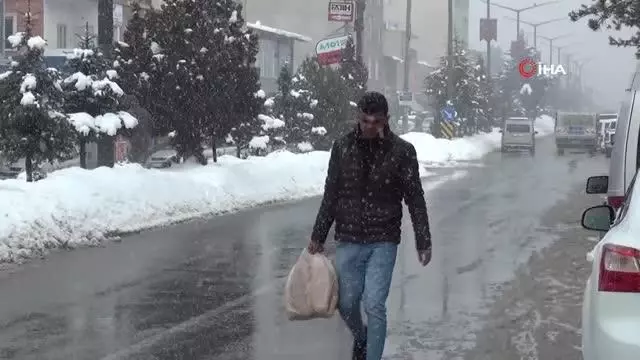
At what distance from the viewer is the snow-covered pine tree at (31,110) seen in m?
15.9

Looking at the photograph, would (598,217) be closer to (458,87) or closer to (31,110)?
(31,110)

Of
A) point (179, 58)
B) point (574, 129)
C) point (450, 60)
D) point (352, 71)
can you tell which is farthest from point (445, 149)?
point (179, 58)

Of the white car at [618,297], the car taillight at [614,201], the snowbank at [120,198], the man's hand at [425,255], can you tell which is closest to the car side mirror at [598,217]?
the man's hand at [425,255]

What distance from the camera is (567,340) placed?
→ 25.5 ft

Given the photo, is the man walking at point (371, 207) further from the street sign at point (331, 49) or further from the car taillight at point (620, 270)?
the street sign at point (331, 49)

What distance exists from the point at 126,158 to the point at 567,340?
2364 centimetres

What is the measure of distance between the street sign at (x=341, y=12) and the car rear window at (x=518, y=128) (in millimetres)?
17639

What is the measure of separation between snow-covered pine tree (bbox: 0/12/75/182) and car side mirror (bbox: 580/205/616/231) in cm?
1154

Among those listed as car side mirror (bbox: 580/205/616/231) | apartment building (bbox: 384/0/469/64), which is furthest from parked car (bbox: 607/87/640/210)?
apartment building (bbox: 384/0/469/64)

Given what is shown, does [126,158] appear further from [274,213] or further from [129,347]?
[129,347]

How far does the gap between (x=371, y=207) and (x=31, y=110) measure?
1121cm

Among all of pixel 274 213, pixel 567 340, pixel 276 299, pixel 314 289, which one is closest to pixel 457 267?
pixel 276 299

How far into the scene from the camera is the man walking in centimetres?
581

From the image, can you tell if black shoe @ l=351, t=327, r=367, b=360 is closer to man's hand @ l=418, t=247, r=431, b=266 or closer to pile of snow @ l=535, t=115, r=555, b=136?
man's hand @ l=418, t=247, r=431, b=266
